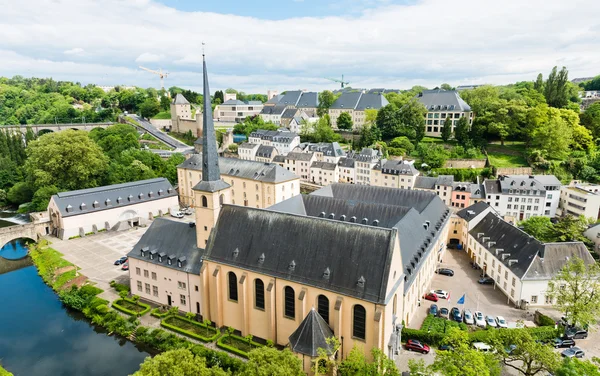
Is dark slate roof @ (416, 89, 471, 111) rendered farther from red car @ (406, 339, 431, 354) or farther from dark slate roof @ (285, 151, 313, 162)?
red car @ (406, 339, 431, 354)

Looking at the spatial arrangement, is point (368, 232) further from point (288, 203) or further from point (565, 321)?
point (565, 321)

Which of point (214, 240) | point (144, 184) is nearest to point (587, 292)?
point (214, 240)

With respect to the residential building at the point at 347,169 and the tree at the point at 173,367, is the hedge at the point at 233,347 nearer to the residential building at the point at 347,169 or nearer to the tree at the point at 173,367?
the tree at the point at 173,367

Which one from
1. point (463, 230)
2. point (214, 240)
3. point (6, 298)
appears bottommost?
point (6, 298)

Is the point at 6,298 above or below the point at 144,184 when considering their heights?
below

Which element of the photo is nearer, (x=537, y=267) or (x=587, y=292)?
(x=587, y=292)

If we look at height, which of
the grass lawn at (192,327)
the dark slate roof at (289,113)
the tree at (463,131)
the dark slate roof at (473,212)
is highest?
the dark slate roof at (289,113)

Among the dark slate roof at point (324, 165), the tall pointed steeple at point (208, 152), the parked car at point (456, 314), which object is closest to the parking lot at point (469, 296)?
the parked car at point (456, 314)

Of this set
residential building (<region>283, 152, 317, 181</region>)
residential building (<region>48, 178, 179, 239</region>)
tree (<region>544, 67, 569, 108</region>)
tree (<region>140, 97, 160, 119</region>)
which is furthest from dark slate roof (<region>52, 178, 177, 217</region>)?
tree (<region>544, 67, 569, 108</region>)
